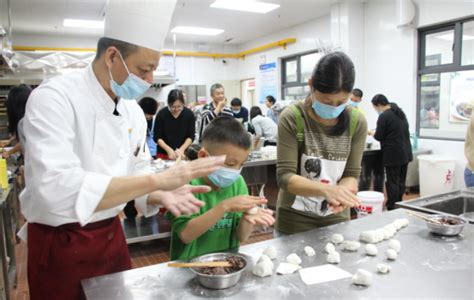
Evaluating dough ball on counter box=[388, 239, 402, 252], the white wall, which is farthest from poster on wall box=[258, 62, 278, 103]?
dough ball on counter box=[388, 239, 402, 252]

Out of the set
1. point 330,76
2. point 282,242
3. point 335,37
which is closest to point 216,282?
point 282,242

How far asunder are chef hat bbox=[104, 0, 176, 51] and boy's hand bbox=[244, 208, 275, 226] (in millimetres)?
663

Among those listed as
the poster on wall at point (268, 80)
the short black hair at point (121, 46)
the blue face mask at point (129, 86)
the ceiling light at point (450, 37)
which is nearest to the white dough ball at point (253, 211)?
the blue face mask at point (129, 86)

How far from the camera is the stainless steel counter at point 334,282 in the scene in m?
1.03

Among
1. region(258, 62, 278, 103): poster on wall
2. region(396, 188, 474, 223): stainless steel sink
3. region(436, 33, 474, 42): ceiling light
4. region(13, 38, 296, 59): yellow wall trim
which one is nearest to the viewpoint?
region(396, 188, 474, 223): stainless steel sink

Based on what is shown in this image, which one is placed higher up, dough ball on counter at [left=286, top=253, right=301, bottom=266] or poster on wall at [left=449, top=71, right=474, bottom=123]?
poster on wall at [left=449, top=71, right=474, bottom=123]

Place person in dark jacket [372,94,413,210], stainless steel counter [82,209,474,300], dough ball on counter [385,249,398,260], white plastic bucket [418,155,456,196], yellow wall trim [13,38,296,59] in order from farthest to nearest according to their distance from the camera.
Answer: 1. yellow wall trim [13,38,296,59]
2. white plastic bucket [418,155,456,196]
3. person in dark jacket [372,94,413,210]
4. dough ball on counter [385,249,398,260]
5. stainless steel counter [82,209,474,300]

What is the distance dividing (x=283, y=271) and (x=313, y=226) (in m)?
0.49

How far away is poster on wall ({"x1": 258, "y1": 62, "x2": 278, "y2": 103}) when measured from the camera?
9.05m

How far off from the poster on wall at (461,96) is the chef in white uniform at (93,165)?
5215 mm

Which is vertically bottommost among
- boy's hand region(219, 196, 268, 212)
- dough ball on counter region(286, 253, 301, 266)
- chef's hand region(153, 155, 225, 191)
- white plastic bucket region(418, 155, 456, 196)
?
white plastic bucket region(418, 155, 456, 196)

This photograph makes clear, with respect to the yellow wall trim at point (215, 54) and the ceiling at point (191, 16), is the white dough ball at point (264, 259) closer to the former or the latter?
the ceiling at point (191, 16)

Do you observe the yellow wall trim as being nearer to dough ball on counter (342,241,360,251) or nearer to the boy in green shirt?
the boy in green shirt

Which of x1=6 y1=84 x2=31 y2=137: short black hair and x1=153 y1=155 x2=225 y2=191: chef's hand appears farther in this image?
x1=6 y1=84 x2=31 y2=137: short black hair
